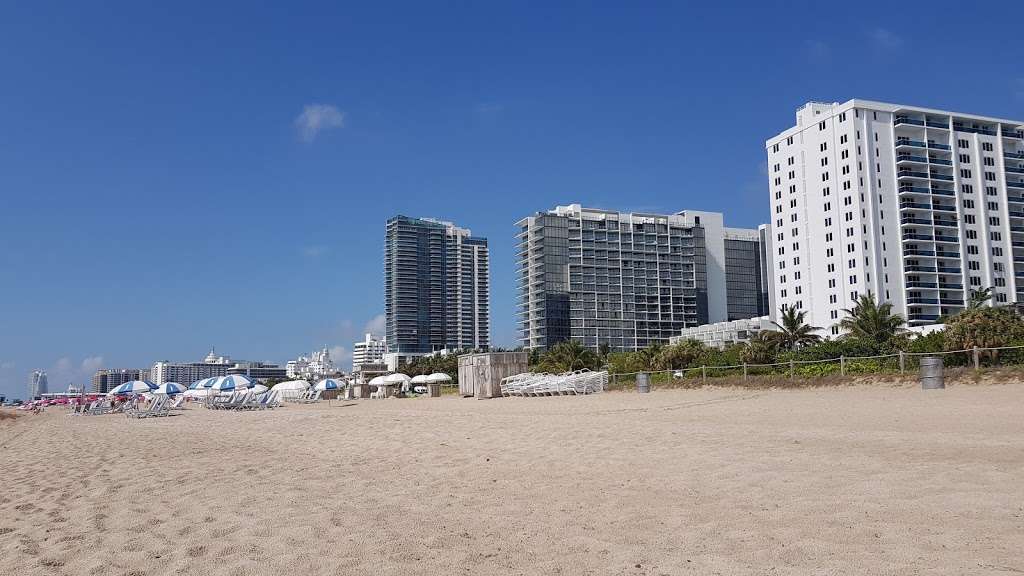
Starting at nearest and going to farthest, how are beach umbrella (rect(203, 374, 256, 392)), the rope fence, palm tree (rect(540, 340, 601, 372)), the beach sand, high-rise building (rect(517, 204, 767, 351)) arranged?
1. the beach sand
2. the rope fence
3. beach umbrella (rect(203, 374, 256, 392))
4. palm tree (rect(540, 340, 601, 372))
5. high-rise building (rect(517, 204, 767, 351))

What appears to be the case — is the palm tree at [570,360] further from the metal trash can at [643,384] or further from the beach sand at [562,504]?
the beach sand at [562,504]

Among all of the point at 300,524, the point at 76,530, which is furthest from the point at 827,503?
the point at 76,530

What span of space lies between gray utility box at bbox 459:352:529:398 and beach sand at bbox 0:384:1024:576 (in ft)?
67.7

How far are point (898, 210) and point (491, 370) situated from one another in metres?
64.4

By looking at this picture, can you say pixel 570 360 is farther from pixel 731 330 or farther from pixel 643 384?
pixel 731 330

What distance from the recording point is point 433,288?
18838cm

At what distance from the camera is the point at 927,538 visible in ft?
15.7

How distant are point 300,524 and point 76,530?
1921 mm

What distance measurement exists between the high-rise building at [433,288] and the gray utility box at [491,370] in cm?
14947

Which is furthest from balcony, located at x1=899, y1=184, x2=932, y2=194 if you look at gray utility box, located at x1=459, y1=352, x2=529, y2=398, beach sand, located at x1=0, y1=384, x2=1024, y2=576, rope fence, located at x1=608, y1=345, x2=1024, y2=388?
beach sand, located at x1=0, y1=384, x2=1024, y2=576

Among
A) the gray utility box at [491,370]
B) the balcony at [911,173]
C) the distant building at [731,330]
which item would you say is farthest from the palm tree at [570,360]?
the balcony at [911,173]

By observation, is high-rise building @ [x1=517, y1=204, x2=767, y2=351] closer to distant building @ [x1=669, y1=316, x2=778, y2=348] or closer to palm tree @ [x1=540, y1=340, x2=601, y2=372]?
distant building @ [x1=669, y1=316, x2=778, y2=348]

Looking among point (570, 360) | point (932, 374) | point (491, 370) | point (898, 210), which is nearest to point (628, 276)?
point (898, 210)

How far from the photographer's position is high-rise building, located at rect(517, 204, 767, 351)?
133500mm
